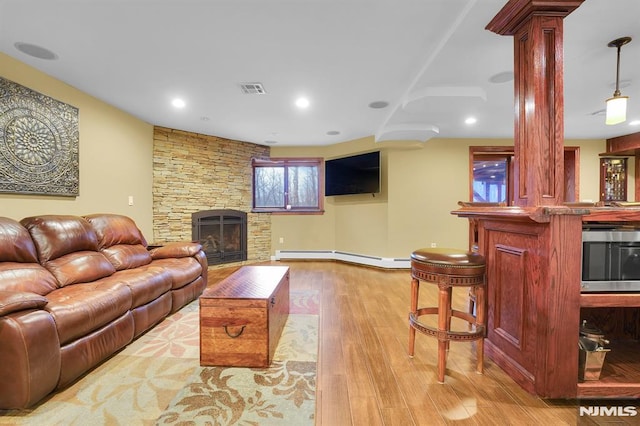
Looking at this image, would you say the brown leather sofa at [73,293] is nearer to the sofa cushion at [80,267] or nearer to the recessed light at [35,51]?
the sofa cushion at [80,267]

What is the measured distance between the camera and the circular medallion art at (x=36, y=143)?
240cm

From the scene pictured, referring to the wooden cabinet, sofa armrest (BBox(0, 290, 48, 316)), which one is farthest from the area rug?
the wooden cabinet

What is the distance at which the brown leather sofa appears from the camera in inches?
53.0

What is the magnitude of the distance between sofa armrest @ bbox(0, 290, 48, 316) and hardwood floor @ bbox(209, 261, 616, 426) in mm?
1590

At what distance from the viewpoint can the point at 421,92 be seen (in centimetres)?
297

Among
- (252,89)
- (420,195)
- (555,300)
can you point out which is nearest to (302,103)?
(252,89)

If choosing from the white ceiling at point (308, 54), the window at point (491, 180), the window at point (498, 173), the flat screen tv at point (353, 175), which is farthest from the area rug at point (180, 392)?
the window at point (491, 180)

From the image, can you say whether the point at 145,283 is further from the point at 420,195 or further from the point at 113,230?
the point at 420,195

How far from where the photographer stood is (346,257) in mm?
5406

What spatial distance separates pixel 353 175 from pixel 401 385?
3.95 meters

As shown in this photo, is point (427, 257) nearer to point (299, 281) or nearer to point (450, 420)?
point (450, 420)

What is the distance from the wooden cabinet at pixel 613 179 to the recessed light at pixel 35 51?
26.9ft

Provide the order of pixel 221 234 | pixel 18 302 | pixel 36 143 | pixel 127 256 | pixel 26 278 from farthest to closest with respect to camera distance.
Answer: pixel 221 234
pixel 127 256
pixel 36 143
pixel 26 278
pixel 18 302

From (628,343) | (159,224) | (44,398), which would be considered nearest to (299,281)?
(159,224)
